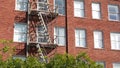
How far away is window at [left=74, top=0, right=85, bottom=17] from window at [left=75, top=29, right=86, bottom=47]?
183 cm

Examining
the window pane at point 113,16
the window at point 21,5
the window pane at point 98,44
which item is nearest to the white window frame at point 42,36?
the window at point 21,5

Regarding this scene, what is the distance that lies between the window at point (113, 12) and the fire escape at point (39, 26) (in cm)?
674

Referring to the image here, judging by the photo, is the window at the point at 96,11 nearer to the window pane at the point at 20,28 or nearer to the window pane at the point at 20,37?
the window pane at the point at 20,28

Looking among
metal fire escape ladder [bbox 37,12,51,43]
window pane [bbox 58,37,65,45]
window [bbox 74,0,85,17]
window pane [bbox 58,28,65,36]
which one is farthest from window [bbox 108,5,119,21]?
metal fire escape ladder [bbox 37,12,51,43]

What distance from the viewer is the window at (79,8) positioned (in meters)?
34.1

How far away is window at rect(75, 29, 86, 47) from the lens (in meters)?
32.9

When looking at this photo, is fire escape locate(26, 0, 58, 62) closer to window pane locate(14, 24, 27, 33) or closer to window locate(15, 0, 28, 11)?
window pane locate(14, 24, 27, 33)

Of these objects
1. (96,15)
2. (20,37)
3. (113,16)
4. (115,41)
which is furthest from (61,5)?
(115,41)

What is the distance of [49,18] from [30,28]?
2.26 m

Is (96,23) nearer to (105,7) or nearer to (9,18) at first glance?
(105,7)

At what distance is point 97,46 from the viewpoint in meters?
33.6

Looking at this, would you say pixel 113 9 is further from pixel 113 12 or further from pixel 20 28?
pixel 20 28

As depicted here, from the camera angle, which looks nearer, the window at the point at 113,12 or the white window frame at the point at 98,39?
the white window frame at the point at 98,39

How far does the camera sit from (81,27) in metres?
33.4
